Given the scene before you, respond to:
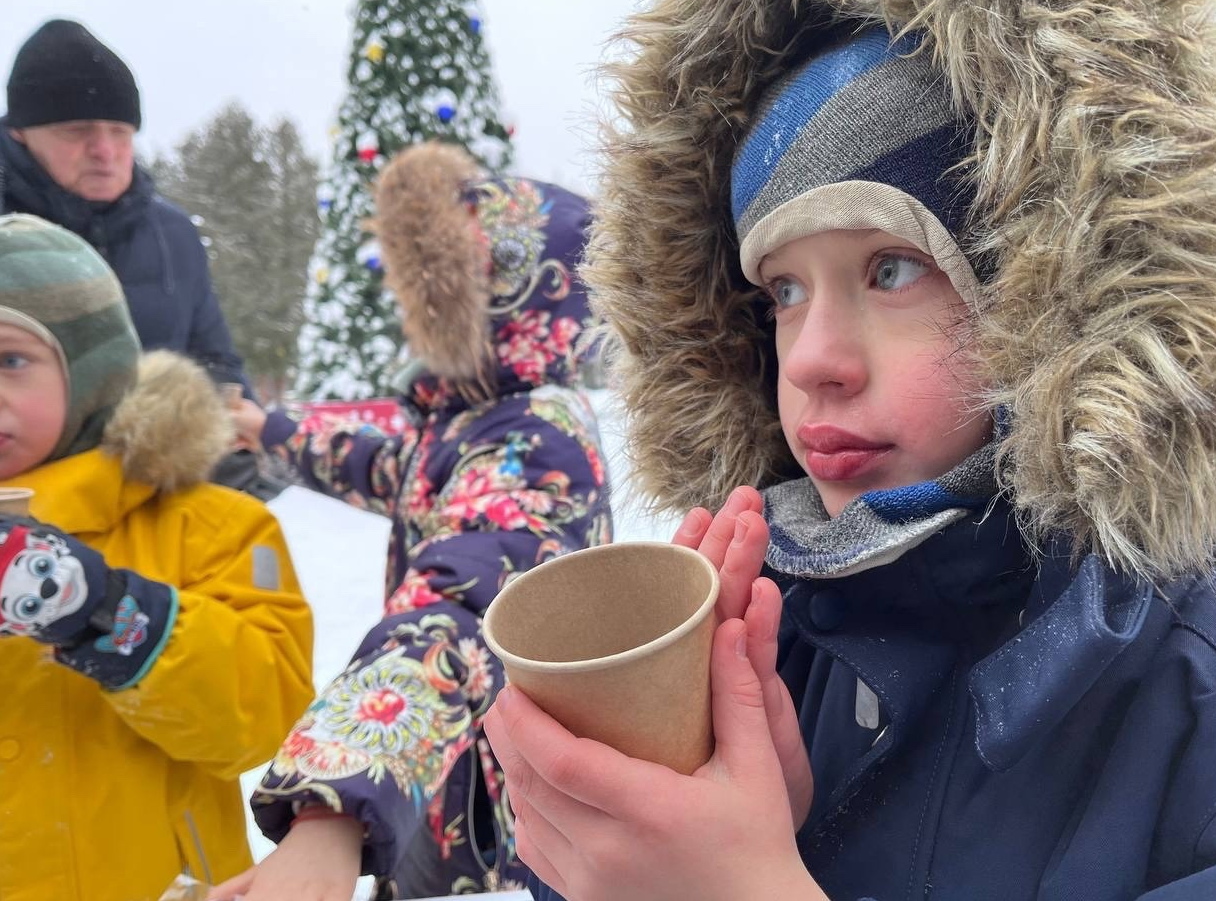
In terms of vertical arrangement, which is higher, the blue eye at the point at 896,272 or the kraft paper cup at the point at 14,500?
the blue eye at the point at 896,272

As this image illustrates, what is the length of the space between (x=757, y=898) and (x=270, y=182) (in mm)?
16552

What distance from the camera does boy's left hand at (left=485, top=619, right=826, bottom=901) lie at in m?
0.54

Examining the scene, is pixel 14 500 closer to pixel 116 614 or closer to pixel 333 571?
A: pixel 116 614

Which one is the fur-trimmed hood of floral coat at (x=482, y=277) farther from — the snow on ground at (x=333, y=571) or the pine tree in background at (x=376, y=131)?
the pine tree in background at (x=376, y=131)

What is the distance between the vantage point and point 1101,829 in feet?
2.04

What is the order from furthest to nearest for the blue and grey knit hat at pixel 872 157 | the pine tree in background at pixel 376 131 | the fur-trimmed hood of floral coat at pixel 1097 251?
the pine tree in background at pixel 376 131 → the blue and grey knit hat at pixel 872 157 → the fur-trimmed hood of floral coat at pixel 1097 251

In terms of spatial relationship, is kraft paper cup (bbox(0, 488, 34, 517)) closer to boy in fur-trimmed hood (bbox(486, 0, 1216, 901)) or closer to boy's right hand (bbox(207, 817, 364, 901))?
boy's right hand (bbox(207, 817, 364, 901))

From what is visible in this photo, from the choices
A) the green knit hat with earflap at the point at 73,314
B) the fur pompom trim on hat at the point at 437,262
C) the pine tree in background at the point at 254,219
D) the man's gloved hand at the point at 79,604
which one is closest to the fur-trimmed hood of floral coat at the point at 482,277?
the fur pompom trim on hat at the point at 437,262

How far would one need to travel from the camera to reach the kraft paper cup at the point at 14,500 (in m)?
1.10

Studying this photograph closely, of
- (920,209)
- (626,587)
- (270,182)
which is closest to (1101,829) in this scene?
(626,587)

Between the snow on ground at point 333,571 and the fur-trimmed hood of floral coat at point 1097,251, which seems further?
the snow on ground at point 333,571

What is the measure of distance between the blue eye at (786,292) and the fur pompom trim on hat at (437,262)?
2.66ft

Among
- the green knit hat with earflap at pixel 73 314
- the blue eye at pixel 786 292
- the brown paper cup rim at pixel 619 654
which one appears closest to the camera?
the brown paper cup rim at pixel 619 654

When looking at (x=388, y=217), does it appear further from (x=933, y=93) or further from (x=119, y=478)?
(x=933, y=93)
